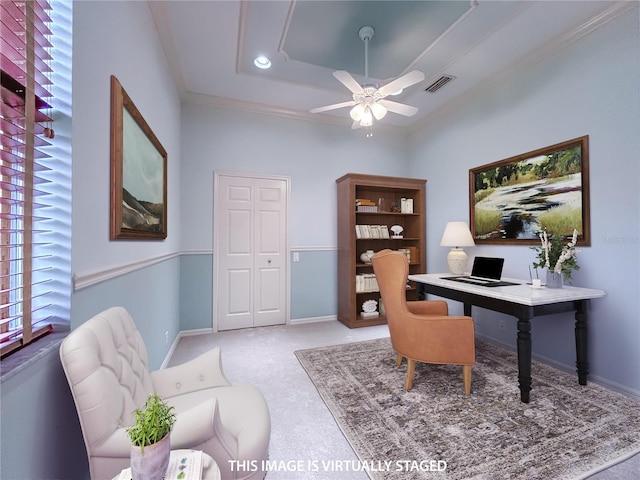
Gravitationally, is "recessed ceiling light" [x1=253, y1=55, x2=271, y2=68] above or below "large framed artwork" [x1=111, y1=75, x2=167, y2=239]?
above

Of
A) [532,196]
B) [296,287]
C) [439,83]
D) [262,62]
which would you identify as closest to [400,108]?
[439,83]

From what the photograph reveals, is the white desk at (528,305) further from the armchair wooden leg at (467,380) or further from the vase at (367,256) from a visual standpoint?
the vase at (367,256)

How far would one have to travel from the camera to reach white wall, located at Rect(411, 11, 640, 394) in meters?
2.11

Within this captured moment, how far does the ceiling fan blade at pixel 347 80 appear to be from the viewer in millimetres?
2141

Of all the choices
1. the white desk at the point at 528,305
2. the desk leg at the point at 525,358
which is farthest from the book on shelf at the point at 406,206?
the desk leg at the point at 525,358

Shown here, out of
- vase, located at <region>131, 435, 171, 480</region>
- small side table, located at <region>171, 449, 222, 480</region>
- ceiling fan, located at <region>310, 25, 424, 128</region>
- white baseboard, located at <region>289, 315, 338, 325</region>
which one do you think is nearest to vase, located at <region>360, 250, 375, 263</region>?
white baseboard, located at <region>289, 315, 338, 325</region>

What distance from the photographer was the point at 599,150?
2.28m

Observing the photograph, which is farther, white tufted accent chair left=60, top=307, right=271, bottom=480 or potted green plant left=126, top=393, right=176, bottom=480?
white tufted accent chair left=60, top=307, right=271, bottom=480

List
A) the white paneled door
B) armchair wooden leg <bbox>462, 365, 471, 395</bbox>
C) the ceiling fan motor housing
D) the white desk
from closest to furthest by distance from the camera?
1. the white desk
2. armchair wooden leg <bbox>462, 365, 471, 395</bbox>
3. the ceiling fan motor housing
4. the white paneled door

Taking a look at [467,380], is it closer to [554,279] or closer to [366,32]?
[554,279]

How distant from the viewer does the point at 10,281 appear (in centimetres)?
88

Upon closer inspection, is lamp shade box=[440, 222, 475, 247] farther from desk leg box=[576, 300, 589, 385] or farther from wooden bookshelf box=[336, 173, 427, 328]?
desk leg box=[576, 300, 589, 385]

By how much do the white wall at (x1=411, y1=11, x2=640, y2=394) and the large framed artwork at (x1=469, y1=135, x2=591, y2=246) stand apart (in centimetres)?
8

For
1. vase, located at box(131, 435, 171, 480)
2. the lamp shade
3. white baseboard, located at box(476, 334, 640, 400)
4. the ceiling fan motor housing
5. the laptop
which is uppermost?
the ceiling fan motor housing
